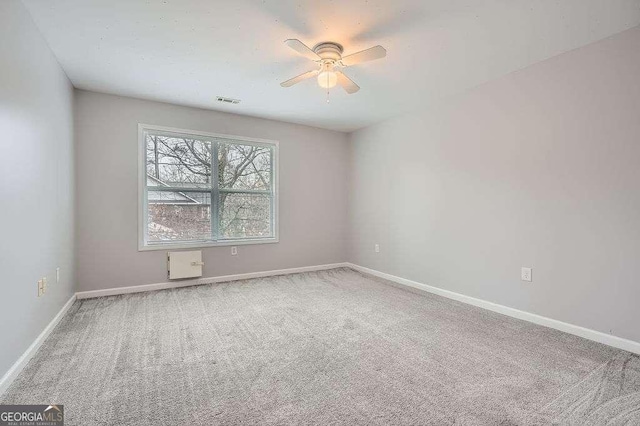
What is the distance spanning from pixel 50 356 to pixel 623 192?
14.0 ft

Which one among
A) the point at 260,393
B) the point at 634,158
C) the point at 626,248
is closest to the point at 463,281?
the point at 626,248

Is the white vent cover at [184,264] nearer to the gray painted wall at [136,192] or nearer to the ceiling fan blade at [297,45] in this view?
the gray painted wall at [136,192]

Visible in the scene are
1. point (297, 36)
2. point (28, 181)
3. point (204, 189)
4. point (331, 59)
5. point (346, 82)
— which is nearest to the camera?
point (28, 181)

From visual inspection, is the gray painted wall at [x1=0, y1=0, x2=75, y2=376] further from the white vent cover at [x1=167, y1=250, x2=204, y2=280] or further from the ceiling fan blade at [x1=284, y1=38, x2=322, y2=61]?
the ceiling fan blade at [x1=284, y1=38, x2=322, y2=61]

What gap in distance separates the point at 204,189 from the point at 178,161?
1.58 feet

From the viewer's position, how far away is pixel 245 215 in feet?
14.8

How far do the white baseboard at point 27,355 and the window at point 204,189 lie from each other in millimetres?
1215

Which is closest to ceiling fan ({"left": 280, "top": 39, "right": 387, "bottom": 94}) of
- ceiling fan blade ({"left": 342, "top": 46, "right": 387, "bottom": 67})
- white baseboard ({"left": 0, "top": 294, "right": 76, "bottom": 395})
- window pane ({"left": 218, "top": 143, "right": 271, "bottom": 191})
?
ceiling fan blade ({"left": 342, "top": 46, "right": 387, "bottom": 67})

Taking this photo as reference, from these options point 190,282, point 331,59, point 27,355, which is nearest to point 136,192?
point 190,282

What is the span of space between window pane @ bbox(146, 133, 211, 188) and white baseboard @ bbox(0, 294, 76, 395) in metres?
1.77

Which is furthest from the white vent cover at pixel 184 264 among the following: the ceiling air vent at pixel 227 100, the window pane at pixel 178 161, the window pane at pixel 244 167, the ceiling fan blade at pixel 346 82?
the ceiling fan blade at pixel 346 82

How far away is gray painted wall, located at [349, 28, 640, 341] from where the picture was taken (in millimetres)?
2279

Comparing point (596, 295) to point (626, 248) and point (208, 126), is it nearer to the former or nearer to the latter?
point (626, 248)

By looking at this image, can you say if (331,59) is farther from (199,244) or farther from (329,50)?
(199,244)
